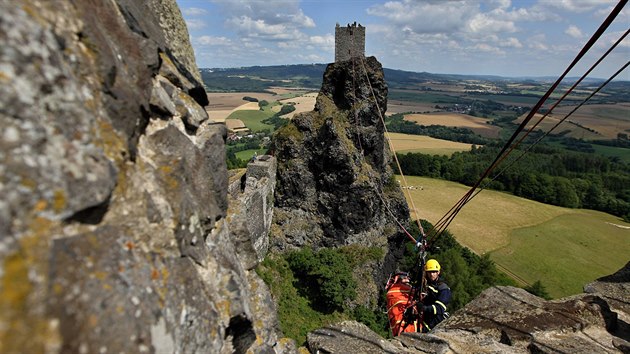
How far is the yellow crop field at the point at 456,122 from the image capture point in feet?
497

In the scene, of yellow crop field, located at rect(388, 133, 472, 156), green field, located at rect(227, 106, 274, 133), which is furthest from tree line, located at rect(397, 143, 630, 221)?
green field, located at rect(227, 106, 274, 133)

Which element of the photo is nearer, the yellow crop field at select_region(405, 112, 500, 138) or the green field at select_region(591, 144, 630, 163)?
the green field at select_region(591, 144, 630, 163)

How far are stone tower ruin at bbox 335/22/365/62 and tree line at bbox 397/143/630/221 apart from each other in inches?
1539

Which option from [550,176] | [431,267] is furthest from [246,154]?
[431,267]

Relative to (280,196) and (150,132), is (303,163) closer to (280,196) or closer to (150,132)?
(280,196)

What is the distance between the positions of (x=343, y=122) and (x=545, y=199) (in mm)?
61152

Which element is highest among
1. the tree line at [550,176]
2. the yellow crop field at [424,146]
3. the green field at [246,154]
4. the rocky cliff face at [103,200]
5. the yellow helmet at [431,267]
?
the rocky cliff face at [103,200]

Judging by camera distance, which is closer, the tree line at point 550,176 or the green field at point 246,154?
the tree line at point 550,176

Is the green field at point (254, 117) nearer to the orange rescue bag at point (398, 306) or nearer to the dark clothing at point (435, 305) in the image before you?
the orange rescue bag at point (398, 306)

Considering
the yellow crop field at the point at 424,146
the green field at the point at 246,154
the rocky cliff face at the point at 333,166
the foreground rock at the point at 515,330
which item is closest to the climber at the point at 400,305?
the foreground rock at the point at 515,330

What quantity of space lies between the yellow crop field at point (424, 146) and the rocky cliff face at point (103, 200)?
95.2 meters

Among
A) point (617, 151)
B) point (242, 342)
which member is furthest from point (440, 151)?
point (242, 342)

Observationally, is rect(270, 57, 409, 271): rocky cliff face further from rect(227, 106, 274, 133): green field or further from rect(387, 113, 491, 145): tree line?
rect(387, 113, 491, 145): tree line

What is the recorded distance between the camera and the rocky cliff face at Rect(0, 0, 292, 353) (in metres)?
2.60
